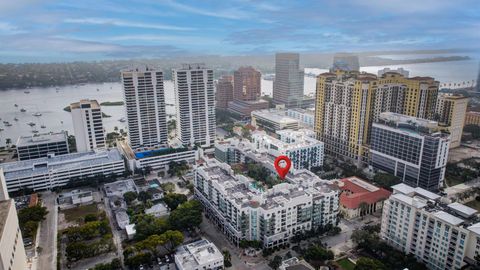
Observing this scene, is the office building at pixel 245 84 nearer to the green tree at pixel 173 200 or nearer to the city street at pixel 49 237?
the green tree at pixel 173 200

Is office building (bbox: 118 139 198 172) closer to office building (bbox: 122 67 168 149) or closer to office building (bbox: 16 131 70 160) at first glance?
office building (bbox: 122 67 168 149)

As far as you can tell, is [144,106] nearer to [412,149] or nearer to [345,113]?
[345,113]

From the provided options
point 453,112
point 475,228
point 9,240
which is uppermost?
point 453,112

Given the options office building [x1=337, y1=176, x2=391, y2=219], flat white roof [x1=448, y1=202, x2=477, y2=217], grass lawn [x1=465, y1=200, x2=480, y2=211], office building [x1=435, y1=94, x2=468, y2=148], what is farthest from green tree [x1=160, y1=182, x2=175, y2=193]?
office building [x1=435, y1=94, x2=468, y2=148]

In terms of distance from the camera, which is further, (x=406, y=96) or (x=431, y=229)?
(x=406, y=96)

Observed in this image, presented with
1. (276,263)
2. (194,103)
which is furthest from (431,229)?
(194,103)

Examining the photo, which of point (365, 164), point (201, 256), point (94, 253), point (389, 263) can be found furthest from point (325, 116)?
point (94, 253)

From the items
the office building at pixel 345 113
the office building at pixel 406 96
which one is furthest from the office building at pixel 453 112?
the office building at pixel 345 113
